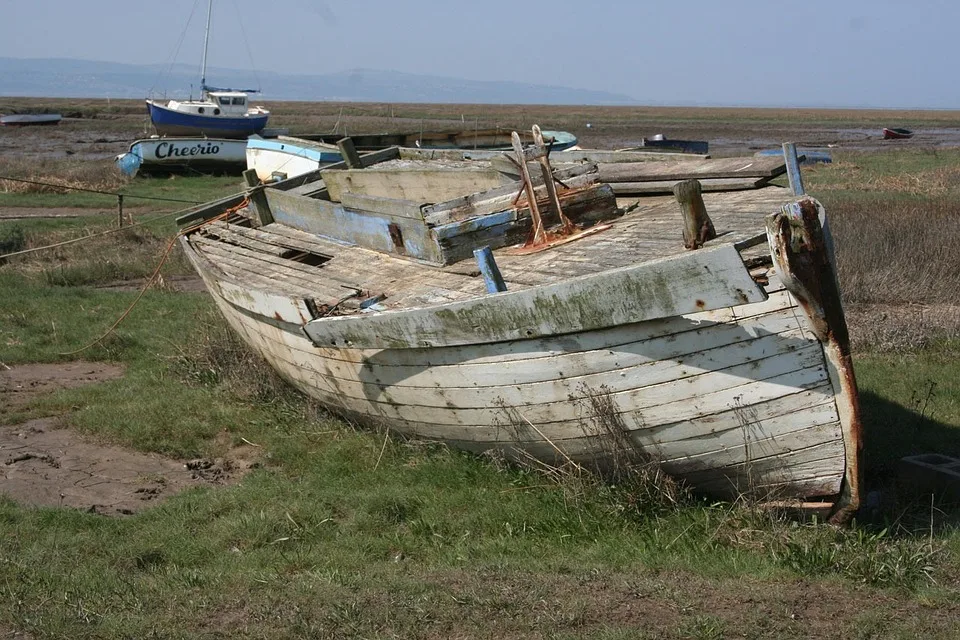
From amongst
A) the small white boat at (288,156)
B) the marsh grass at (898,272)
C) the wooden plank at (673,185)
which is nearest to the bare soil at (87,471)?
the wooden plank at (673,185)

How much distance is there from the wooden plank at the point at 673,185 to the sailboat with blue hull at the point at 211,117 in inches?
1171

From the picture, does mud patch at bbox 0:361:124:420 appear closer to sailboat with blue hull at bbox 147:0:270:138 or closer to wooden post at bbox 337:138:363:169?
wooden post at bbox 337:138:363:169

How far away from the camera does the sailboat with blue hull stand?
3538cm

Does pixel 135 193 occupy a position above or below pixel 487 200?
below

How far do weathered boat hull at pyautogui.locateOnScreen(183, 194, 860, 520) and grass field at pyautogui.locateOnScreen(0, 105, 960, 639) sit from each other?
226 millimetres

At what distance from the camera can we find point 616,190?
25.0 ft

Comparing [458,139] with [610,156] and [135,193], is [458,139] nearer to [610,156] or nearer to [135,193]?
[135,193]

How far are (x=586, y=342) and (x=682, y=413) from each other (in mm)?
617

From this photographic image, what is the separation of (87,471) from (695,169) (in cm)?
494

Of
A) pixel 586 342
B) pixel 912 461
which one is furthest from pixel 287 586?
pixel 912 461

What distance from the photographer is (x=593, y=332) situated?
495 centimetres

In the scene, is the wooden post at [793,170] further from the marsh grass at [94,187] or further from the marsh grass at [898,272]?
the marsh grass at [94,187]

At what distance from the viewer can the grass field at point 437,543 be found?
13.8ft

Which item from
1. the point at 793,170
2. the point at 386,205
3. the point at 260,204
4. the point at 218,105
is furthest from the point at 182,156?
the point at 793,170
